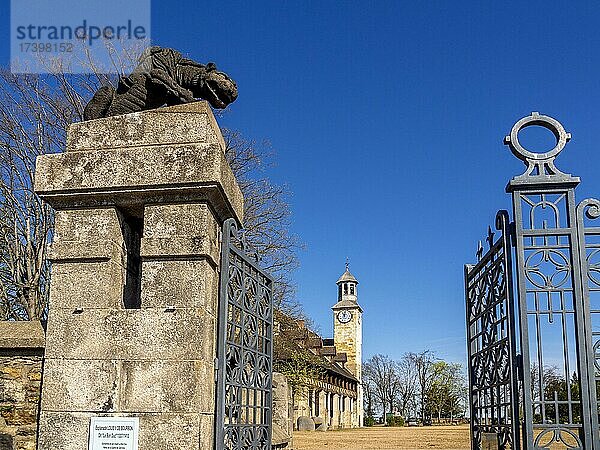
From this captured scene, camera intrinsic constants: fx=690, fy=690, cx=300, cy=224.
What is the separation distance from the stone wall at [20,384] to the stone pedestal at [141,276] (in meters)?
0.78

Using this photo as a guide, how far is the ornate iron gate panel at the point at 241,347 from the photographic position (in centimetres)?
429

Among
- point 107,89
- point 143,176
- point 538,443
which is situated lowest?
point 538,443

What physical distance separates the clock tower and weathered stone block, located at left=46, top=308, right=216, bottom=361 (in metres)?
69.0

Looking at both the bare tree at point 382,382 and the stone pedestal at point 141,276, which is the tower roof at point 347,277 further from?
the stone pedestal at point 141,276

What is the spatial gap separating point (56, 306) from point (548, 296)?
10.2 feet

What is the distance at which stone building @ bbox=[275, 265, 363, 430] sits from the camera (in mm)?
47812

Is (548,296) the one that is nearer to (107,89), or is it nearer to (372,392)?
(107,89)

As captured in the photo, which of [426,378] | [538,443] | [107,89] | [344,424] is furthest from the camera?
[426,378]

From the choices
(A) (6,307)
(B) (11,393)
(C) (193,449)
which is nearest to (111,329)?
(C) (193,449)

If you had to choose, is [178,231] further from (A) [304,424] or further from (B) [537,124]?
(A) [304,424]

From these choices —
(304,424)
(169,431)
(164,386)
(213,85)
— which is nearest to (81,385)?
(164,386)

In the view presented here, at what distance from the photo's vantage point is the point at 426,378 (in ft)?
247

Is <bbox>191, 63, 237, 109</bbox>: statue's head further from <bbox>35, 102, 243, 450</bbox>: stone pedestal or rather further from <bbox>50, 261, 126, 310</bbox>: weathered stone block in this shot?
<bbox>50, 261, 126, 310</bbox>: weathered stone block

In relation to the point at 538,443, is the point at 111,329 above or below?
above
